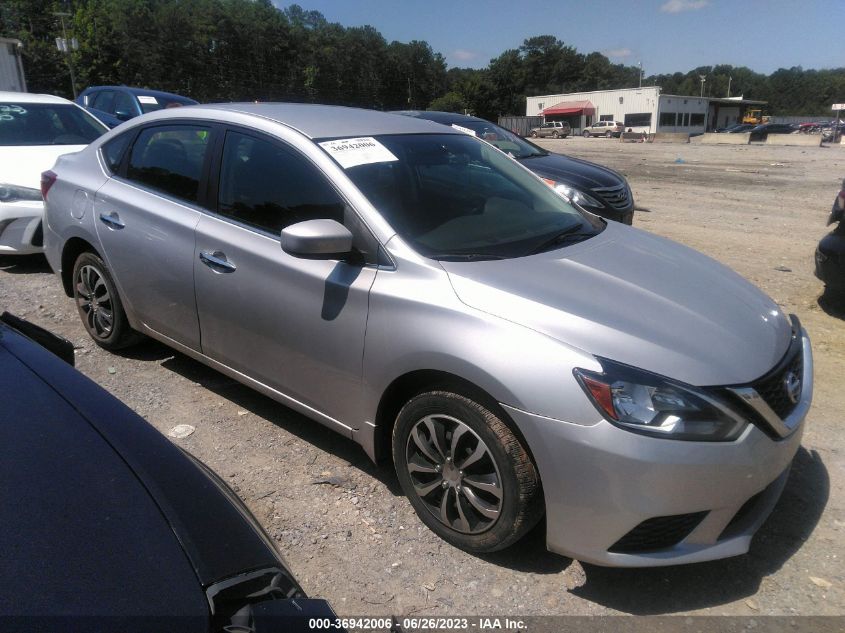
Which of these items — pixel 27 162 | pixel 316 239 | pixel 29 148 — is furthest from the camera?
pixel 29 148

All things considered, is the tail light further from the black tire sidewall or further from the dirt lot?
the dirt lot

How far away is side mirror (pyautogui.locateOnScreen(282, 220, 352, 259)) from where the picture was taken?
2686 millimetres

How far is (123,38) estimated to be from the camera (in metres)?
66.7

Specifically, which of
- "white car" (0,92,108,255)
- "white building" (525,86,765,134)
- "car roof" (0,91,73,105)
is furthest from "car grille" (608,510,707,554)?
"white building" (525,86,765,134)

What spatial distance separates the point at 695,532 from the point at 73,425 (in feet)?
6.65

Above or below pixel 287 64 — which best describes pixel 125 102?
below

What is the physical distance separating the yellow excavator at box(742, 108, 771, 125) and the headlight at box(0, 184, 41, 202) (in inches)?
3754

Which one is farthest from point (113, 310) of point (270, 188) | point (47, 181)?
point (270, 188)

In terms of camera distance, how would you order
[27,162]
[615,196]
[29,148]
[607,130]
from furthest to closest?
[607,130], [615,196], [29,148], [27,162]

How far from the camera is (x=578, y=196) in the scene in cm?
760

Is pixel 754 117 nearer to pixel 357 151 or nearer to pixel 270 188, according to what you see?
pixel 357 151

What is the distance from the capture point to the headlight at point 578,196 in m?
7.51

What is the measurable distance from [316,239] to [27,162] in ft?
17.7

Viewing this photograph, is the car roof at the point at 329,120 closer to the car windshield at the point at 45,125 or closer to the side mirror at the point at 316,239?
the side mirror at the point at 316,239
